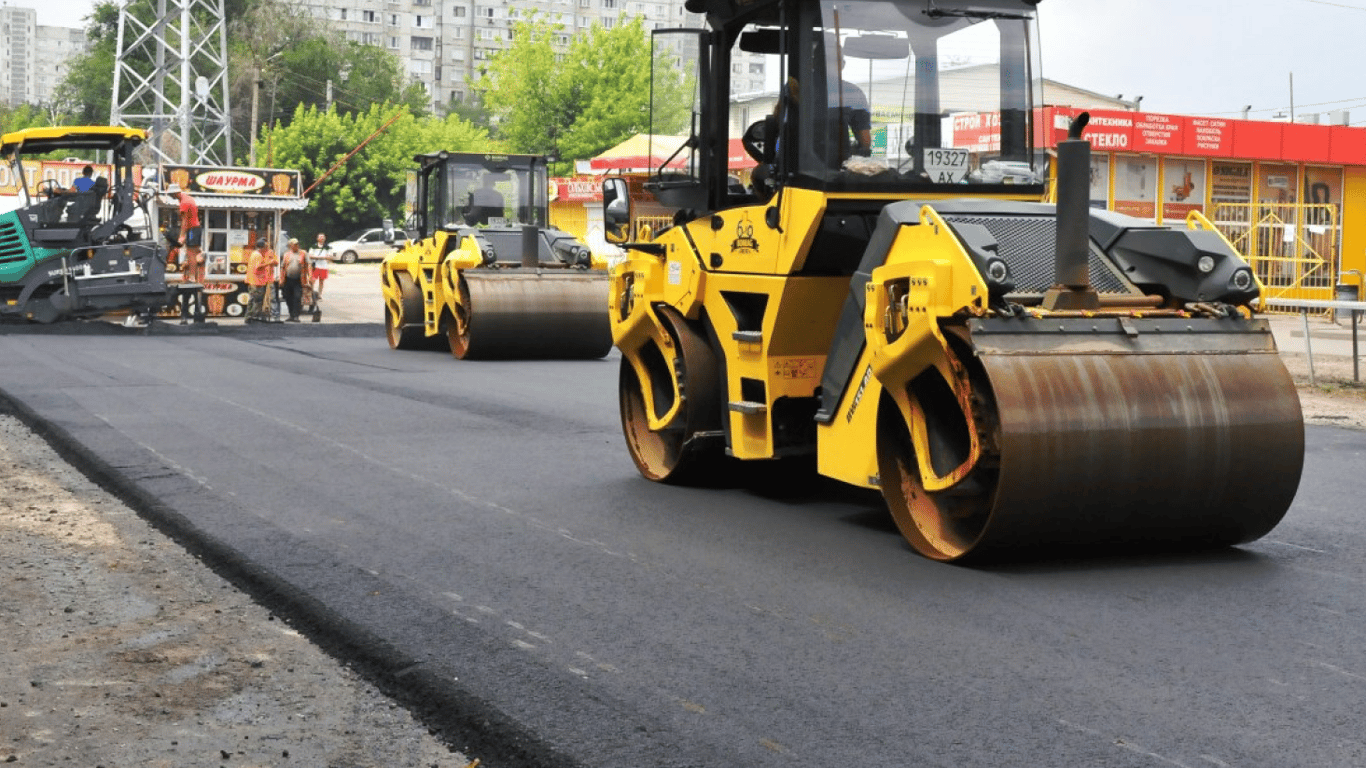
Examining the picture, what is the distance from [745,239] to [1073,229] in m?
2.14

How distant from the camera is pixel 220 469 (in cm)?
949

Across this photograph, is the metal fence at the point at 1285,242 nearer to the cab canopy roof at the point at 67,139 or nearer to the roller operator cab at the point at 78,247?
the roller operator cab at the point at 78,247

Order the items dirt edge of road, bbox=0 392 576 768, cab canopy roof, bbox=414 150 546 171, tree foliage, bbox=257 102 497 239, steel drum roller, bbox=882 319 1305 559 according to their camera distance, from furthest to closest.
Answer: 1. tree foliage, bbox=257 102 497 239
2. cab canopy roof, bbox=414 150 546 171
3. steel drum roller, bbox=882 319 1305 559
4. dirt edge of road, bbox=0 392 576 768

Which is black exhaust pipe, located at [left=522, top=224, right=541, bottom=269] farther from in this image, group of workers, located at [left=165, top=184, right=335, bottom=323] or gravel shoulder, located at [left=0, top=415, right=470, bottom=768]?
gravel shoulder, located at [left=0, top=415, right=470, bottom=768]

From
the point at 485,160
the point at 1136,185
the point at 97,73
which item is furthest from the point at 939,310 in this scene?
the point at 97,73

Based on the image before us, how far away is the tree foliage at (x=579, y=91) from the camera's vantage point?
59.6 metres

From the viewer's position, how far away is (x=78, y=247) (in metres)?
23.7

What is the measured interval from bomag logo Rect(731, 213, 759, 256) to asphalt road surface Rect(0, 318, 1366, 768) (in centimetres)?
126

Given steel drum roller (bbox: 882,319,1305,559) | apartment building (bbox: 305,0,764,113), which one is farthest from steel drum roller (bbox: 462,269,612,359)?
apartment building (bbox: 305,0,764,113)

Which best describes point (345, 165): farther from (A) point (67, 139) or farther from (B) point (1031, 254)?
(B) point (1031, 254)

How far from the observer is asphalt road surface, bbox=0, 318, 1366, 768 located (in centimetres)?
450

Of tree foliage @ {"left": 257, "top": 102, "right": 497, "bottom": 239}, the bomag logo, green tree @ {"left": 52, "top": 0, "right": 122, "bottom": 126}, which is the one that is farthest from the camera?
green tree @ {"left": 52, "top": 0, "right": 122, "bottom": 126}

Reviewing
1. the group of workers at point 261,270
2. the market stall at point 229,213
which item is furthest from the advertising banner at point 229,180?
the group of workers at point 261,270

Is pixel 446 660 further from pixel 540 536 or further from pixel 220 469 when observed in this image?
pixel 220 469
